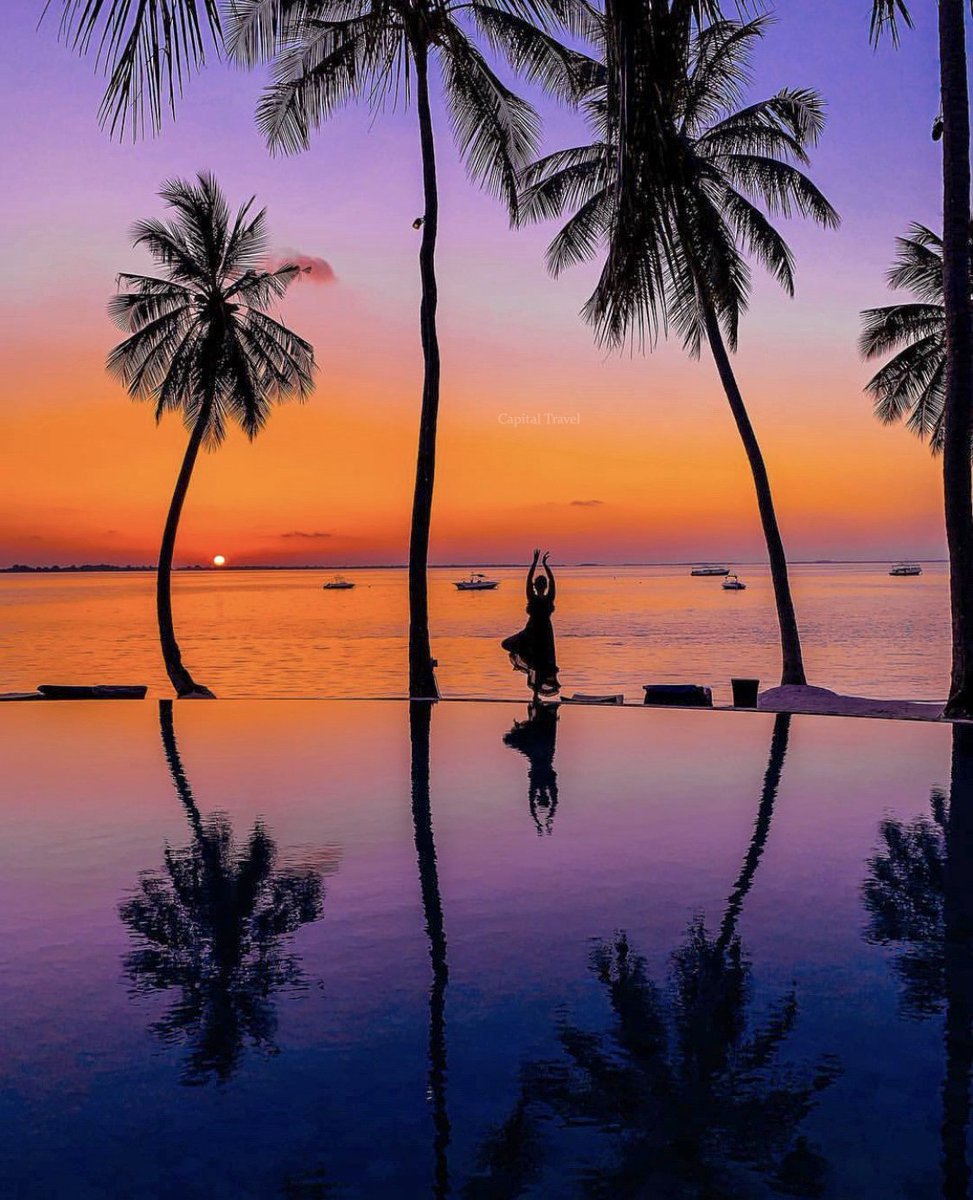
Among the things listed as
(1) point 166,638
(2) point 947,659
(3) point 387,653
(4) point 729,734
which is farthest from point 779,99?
(3) point 387,653

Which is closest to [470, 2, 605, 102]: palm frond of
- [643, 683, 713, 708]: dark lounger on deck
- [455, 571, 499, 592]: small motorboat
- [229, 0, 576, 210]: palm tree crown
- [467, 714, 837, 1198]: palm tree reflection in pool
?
[229, 0, 576, 210]: palm tree crown

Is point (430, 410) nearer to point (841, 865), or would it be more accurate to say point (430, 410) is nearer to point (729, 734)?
point (729, 734)

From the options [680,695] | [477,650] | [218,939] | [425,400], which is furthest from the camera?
[477,650]

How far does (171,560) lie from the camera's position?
28.3 metres

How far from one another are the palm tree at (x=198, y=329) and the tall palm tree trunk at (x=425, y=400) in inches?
416

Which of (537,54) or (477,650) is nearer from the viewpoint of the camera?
(537,54)

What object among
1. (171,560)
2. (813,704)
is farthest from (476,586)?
(813,704)

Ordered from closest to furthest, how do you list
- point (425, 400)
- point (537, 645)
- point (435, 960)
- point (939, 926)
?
point (435, 960) < point (939, 926) < point (537, 645) < point (425, 400)

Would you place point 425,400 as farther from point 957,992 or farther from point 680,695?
point 957,992

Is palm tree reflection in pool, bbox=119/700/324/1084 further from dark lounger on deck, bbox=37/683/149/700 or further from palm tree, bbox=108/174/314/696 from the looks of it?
palm tree, bbox=108/174/314/696

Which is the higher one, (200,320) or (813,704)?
(200,320)

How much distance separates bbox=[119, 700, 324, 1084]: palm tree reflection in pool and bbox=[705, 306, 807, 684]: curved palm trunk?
1552 centimetres

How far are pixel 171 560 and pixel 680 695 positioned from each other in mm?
16756

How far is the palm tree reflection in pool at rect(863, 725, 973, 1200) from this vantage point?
349 cm
